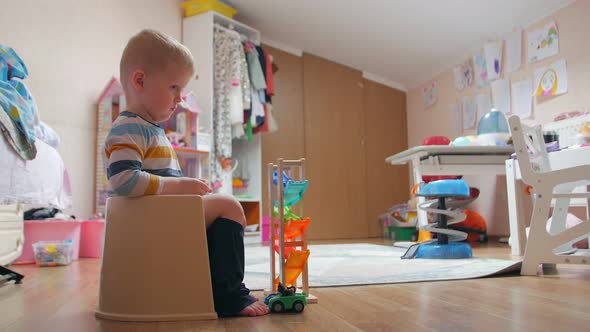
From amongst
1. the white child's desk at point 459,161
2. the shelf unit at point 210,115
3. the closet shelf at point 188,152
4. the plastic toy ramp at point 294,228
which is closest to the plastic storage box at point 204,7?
the shelf unit at point 210,115

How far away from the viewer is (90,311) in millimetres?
1228

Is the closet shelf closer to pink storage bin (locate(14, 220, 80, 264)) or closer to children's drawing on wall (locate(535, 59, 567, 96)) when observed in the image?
pink storage bin (locate(14, 220, 80, 264))

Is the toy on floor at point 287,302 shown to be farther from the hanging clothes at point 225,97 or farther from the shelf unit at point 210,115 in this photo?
the hanging clothes at point 225,97

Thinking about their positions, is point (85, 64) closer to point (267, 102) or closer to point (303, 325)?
point (267, 102)

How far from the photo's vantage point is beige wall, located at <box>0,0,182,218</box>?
10.2ft

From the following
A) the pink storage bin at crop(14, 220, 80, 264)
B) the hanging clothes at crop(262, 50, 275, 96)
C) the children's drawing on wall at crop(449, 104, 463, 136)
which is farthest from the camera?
the children's drawing on wall at crop(449, 104, 463, 136)

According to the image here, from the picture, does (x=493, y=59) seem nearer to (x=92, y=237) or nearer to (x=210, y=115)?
(x=210, y=115)

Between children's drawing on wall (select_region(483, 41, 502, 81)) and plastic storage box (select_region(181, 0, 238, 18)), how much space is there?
2.22 meters

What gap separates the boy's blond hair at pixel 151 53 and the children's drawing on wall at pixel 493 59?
3.42 metres

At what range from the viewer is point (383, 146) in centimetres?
559

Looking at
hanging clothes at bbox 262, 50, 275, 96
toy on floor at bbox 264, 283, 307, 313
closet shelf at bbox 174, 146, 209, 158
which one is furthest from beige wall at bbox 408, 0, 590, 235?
toy on floor at bbox 264, 283, 307, 313

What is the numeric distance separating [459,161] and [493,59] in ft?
4.12

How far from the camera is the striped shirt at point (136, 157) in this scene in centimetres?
107

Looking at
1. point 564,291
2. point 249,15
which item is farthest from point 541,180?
point 249,15
